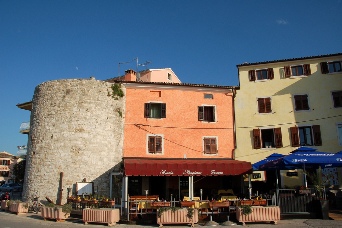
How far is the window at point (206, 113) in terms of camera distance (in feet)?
83.5

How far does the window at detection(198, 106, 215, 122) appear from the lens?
25.4 meters

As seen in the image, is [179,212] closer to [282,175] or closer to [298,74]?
[282,175]

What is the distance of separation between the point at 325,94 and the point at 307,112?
6.95 ft

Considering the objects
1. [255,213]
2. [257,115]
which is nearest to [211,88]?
[257,115]

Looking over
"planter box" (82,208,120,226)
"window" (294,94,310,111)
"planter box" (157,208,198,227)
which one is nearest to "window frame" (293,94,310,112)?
"window" (294,94,310,111)

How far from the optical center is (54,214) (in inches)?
704

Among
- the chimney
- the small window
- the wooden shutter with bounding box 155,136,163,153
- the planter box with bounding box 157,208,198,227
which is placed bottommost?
the planter box with bounding box 157,208,198,227

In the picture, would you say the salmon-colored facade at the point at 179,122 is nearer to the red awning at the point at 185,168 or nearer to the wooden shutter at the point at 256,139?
the wooden shutter at the point at 256,139

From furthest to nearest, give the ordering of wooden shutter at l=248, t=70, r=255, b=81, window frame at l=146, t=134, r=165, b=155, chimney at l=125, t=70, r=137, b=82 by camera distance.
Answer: chimney at l=125, t=70, r=137, b=82
wooden shutter at l=248, t=70, r=255, b=81
window frame at l=146, t=134, r=165, b=155

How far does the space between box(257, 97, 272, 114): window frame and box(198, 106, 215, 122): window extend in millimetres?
3926

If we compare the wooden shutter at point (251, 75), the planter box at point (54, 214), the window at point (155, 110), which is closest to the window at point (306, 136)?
the wooden shutter at point (251, 75)

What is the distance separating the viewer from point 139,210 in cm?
1712

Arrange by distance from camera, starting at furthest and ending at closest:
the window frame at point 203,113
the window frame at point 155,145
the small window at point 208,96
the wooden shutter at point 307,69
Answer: the small window at point 208,96 → the window frame at point 203,113 → the wooden shutter at point 307,69 → the window frame at point 155,145

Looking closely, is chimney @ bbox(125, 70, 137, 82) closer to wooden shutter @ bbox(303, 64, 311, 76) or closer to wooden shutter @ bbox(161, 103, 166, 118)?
wooden shutter @ bbox(161, 103, 166, 118)
